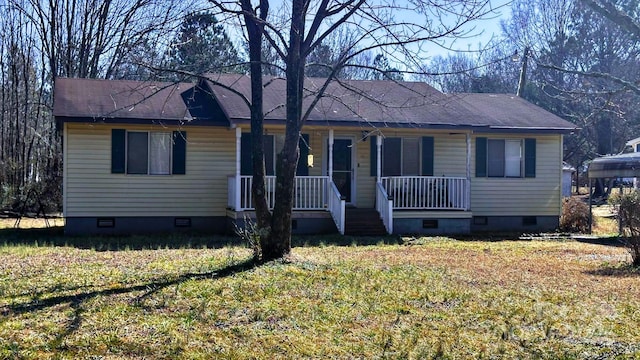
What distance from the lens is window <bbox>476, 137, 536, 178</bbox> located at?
1867 centimetres

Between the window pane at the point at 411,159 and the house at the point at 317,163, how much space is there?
38 mm

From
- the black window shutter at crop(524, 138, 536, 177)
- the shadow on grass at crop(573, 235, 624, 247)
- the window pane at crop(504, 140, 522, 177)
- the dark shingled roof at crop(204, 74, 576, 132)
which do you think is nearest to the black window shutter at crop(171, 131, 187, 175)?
the dark shingled roof at crop(204, 74, 576, 132)

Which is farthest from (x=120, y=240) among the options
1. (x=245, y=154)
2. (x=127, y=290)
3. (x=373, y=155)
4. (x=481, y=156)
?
(x=481, y=156)

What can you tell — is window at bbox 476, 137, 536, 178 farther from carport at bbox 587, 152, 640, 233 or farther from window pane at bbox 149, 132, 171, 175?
window pane at bbox 149, 132, 171, 175

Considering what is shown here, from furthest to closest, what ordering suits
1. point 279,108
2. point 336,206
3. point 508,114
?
point 508,114 < point 336,206 < point 279,108

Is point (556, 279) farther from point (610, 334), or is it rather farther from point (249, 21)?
point (249, 21)

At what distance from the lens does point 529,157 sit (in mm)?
18719

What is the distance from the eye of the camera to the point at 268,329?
6.61 meters

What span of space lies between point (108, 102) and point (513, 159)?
1078 centimetres

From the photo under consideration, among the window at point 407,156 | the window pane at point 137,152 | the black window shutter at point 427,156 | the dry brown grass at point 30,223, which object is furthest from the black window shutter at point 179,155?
the black window shutter at point 427,156

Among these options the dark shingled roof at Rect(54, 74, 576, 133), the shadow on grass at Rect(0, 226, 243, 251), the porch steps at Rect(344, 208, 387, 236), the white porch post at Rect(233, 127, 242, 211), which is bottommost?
the shadow on grass at Rect(0, 226, 243, 251)

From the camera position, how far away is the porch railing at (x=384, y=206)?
641 inches

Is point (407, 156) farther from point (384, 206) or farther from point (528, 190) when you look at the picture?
point (528, 190)

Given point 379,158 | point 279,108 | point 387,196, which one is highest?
point 279,108
